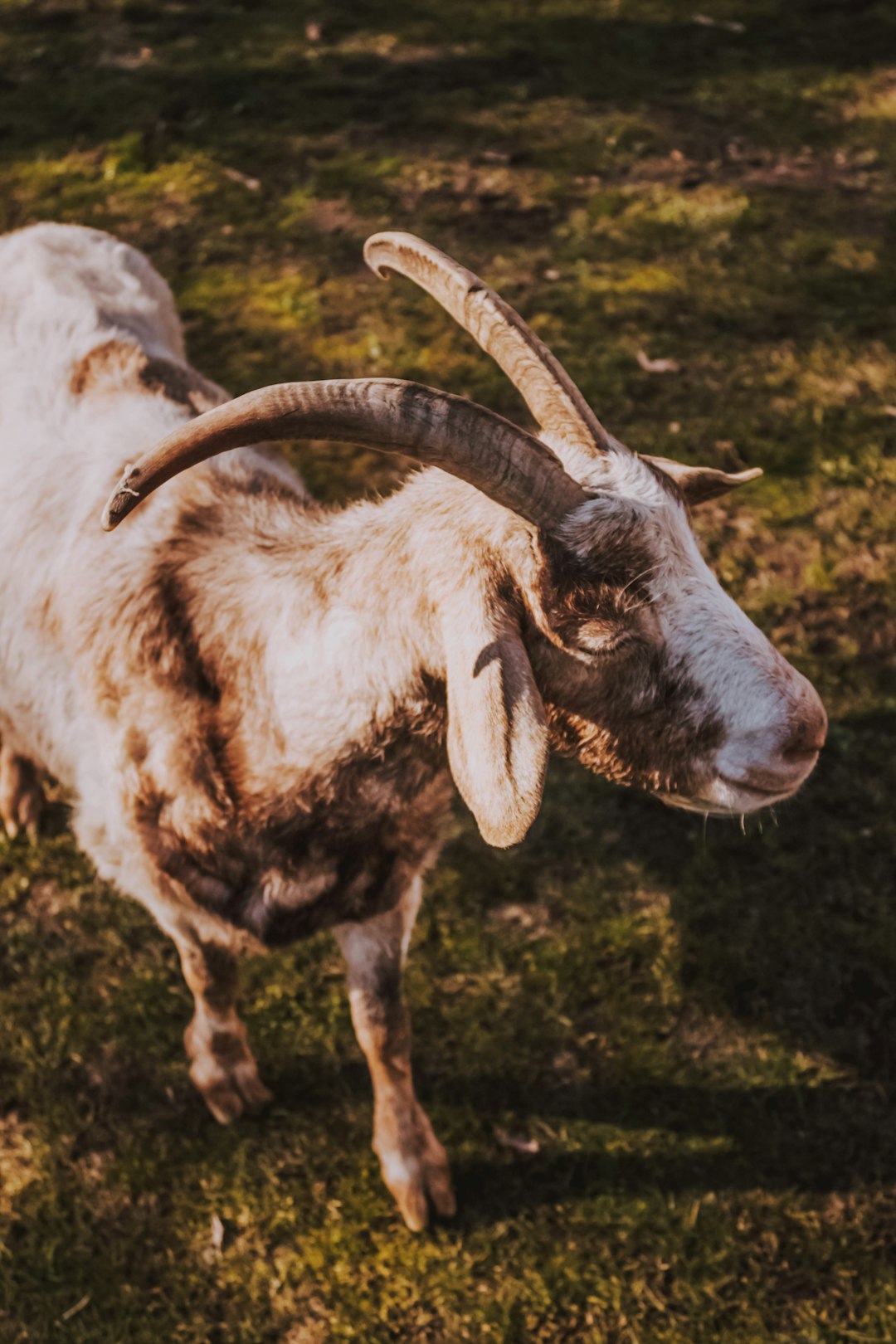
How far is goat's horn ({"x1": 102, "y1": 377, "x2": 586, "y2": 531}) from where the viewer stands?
2010mm

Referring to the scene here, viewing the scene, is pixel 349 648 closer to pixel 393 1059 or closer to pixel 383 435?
pixel 383 435

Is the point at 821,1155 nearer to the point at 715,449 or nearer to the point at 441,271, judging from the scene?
the point at 441,271

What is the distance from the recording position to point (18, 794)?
441cm

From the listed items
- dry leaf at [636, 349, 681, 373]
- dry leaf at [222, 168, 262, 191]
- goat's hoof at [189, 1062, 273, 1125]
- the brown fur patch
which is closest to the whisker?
the brown fur patch

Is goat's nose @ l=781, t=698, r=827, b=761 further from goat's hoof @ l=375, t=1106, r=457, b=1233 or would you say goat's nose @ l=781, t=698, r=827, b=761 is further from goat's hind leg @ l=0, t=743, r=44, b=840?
goat's hind leg @ l=0, t=743, r=44, b=840

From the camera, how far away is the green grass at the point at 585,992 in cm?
335

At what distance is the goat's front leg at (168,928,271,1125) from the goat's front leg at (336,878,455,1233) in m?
0.41

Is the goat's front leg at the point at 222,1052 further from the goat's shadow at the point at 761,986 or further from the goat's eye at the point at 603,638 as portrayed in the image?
the goat's eye at the point at 603,638

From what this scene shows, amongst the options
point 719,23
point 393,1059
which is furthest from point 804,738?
point 719,23

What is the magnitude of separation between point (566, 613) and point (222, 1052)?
6.95ft

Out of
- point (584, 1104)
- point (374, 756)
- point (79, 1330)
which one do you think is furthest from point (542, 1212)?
point (374, 756)

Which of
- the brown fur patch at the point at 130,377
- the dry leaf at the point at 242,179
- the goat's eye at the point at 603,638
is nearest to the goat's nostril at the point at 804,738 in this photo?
the goat's eye at the point at 603,638

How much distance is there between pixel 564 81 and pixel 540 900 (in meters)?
6.61

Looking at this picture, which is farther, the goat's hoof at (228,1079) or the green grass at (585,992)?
the goat's hoof at (228,1079)
